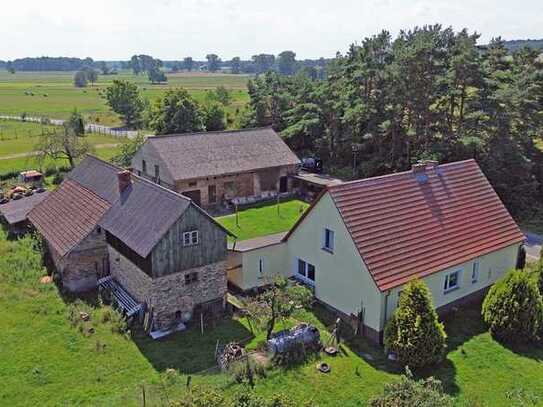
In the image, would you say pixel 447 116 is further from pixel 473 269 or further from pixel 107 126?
pixel 107 126

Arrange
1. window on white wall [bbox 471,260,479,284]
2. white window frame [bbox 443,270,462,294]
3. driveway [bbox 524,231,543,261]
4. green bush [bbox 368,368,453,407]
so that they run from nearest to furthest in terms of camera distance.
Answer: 1. green bush [bbox 368,368,453,407]
2. white window frame [bbox 443,270,462,294]
3. window on white wall [bbox 471,260,479,284]
4. driveway [bbox 524,231,543,261]

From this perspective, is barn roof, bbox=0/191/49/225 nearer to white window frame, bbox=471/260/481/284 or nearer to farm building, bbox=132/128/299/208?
farm building, bbox=132/128/299/208

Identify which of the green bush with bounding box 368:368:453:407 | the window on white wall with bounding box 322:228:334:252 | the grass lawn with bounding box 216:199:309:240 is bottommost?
the grass lawn with bounding box 216:199:309:240

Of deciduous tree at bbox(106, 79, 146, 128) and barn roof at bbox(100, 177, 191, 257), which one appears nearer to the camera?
barn roof at bbox(100, 177, 191, 257)

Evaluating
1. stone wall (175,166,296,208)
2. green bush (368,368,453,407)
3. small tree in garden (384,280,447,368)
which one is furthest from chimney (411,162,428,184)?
stone wall (175,166,296,208)

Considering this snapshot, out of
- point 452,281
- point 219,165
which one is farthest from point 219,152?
point 452,281

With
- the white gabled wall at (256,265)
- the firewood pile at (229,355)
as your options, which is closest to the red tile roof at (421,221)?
the white gabled wall at (256,265)

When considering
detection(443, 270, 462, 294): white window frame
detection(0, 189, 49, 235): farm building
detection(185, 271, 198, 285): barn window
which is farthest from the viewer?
detection(0, 189, 49, 235): farm building

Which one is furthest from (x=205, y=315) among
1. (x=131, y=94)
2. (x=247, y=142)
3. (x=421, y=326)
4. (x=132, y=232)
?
(x=131, y=94)
